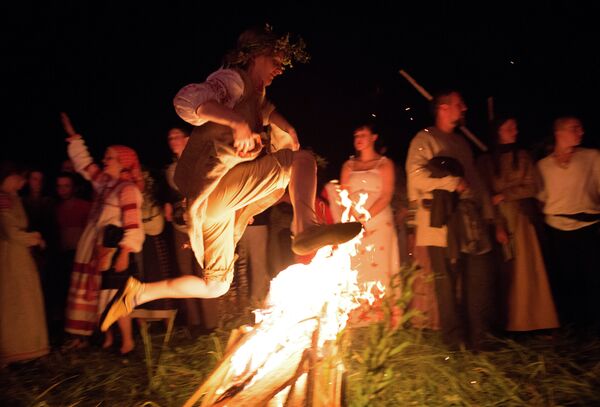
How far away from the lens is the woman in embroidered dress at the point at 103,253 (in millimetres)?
5668

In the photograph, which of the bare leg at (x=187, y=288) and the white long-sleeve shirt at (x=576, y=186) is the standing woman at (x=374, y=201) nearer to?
the white long-sleeve shirt at (x=576, y=186)

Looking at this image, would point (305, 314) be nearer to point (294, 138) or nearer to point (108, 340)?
point (294, 138)

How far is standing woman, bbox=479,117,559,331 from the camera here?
5.77 m

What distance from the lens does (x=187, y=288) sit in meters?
4.46

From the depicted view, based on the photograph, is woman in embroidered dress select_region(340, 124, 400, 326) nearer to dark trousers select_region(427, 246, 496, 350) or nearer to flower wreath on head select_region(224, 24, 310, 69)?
dark trousers select_region(427, 246, 496, 350)

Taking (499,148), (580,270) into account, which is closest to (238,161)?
(499,148)

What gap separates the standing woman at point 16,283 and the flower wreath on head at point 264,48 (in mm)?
2752

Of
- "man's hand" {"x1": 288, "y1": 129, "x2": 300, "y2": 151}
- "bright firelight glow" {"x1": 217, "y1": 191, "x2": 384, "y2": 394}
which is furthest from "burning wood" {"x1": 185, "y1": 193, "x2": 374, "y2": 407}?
"man's hand" {"x1": 288, "y1": 129, "x2": 300, "y2": 151}

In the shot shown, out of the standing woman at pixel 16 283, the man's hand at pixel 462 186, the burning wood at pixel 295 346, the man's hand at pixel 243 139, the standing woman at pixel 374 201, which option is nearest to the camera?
the burning wood at pixel 295 346

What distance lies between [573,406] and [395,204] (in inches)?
129

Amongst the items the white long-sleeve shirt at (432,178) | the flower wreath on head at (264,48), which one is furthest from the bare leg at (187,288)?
the white long-sleeve shirt at (432,178)

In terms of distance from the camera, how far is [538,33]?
9.19 meters

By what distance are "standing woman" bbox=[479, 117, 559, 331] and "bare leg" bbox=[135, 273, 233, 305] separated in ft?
9.20

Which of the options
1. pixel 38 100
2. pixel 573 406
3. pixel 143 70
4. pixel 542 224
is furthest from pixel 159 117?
pixel 573 406
